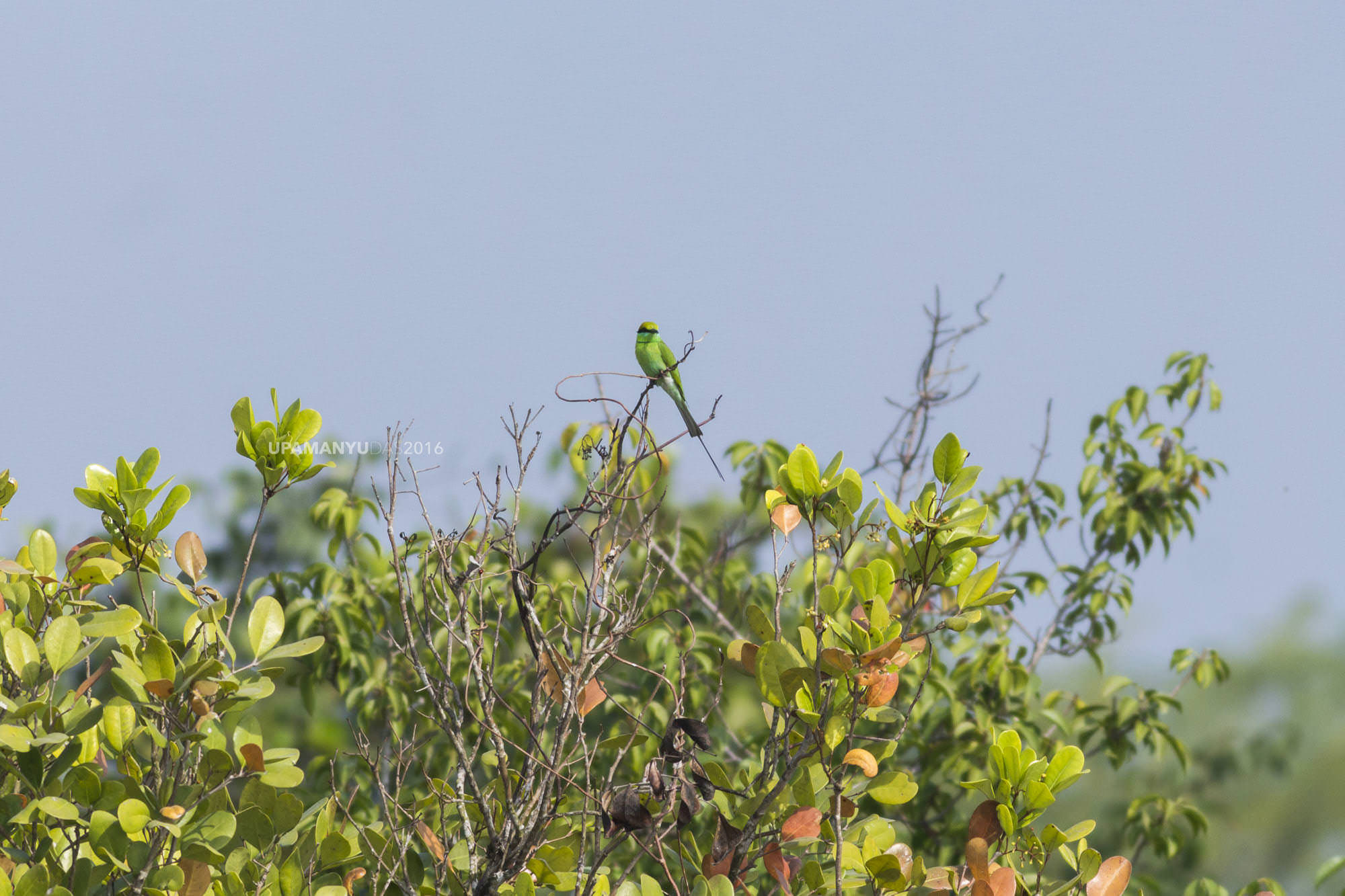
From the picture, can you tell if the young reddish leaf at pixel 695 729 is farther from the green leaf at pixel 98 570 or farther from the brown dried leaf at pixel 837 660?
the green leaf at pixel 98 570

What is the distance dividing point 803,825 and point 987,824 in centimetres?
41

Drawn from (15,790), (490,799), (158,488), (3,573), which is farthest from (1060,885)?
(3,573)

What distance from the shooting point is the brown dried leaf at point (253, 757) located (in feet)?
7.85

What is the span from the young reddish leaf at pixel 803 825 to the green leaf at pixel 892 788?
16cm

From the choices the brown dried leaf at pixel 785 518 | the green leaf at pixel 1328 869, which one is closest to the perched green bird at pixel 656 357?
the brown dried leaf at pixel 785 518

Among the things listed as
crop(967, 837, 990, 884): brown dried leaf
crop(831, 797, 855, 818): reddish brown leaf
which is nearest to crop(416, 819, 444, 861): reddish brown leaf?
crop(831, 797, 855, 818): reddish brown leaf

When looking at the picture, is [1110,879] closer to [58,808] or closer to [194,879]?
[194,879]

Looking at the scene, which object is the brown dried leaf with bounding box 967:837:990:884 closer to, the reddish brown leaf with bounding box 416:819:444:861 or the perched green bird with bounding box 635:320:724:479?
the reddish brown leaf with bounding box 416:819:444:861

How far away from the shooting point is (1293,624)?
16.5 metres

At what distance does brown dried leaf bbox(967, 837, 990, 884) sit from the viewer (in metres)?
2.37

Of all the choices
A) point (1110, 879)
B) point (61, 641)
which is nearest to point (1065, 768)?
point (1110, 879)

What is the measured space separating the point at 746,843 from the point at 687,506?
16.9 feet

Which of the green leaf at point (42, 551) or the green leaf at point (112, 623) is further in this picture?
the green leaf at point (42, 551)

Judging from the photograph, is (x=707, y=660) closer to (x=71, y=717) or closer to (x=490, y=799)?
(x=490, y=799)
